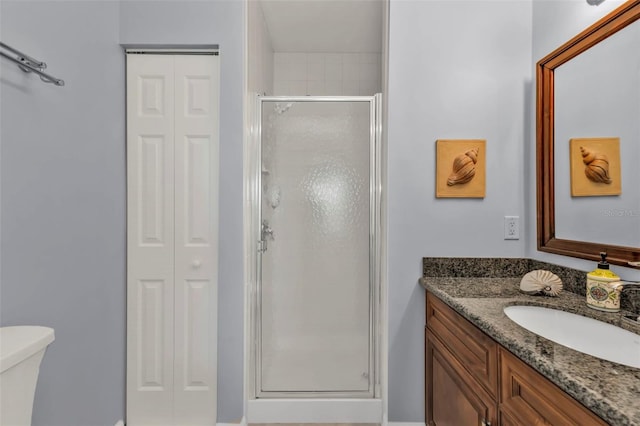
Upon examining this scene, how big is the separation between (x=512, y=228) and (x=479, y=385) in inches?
34.7

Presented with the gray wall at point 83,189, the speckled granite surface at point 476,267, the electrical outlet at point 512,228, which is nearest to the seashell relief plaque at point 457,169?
the electrical outlet at point 512,228

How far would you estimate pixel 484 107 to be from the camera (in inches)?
67.2

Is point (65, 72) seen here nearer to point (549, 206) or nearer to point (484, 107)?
point (484, 107)

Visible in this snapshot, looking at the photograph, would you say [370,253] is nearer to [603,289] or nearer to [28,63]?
[603,289]

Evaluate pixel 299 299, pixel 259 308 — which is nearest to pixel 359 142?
pixel 299 299

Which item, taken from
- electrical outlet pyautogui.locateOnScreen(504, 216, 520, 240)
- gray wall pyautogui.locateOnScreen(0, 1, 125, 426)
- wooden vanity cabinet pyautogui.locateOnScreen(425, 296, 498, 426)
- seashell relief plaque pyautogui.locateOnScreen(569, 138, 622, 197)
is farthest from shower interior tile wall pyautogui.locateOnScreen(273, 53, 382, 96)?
wooden vanity cabinet pyautogui.locateOnScreen(425, 296, 498, 426)

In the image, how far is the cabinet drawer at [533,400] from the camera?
0.70 meters

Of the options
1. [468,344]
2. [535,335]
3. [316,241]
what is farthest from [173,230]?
[535,335]

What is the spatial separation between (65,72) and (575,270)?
2290 mm

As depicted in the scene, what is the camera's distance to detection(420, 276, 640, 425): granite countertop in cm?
60

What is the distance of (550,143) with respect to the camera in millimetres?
1529

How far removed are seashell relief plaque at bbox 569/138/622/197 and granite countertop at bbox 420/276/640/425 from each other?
1.40 feet

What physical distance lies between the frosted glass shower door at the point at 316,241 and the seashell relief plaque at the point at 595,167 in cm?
97

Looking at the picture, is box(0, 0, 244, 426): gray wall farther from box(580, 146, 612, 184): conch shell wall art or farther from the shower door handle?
box(580, 146, 612, 184): conch shell wall art
